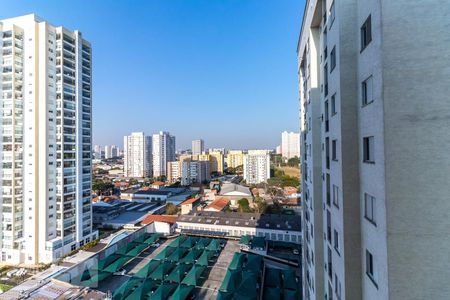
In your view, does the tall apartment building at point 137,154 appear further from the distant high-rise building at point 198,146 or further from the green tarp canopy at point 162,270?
the green tarp canopy at point 162,270

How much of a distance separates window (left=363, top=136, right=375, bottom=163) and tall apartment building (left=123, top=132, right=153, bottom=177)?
73513mm

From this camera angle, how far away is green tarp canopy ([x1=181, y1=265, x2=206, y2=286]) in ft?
49.2

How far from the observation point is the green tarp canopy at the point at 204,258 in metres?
17.3

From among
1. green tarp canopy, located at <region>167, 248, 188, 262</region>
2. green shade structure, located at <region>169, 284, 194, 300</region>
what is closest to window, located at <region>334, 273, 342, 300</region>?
green shade structure, located at <region>169, 284, 194, 300</region>

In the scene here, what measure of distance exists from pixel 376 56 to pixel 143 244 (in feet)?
73.6

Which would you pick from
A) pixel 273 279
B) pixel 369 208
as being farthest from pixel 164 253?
pixel 369 208

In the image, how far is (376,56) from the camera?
295 centimetres

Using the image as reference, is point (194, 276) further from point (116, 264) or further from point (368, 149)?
point (368, 149)

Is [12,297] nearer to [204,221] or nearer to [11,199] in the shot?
[11,199]

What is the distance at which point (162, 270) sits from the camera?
1622 cm

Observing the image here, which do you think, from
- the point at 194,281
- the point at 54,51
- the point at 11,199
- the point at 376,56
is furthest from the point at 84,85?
the point at 376,56

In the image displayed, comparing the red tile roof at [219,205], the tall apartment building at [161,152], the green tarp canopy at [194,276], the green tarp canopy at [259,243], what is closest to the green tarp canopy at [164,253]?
the green tarp canopy at [194,276]

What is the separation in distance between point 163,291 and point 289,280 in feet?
25.7

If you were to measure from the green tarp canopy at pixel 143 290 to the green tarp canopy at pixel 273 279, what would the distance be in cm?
723
